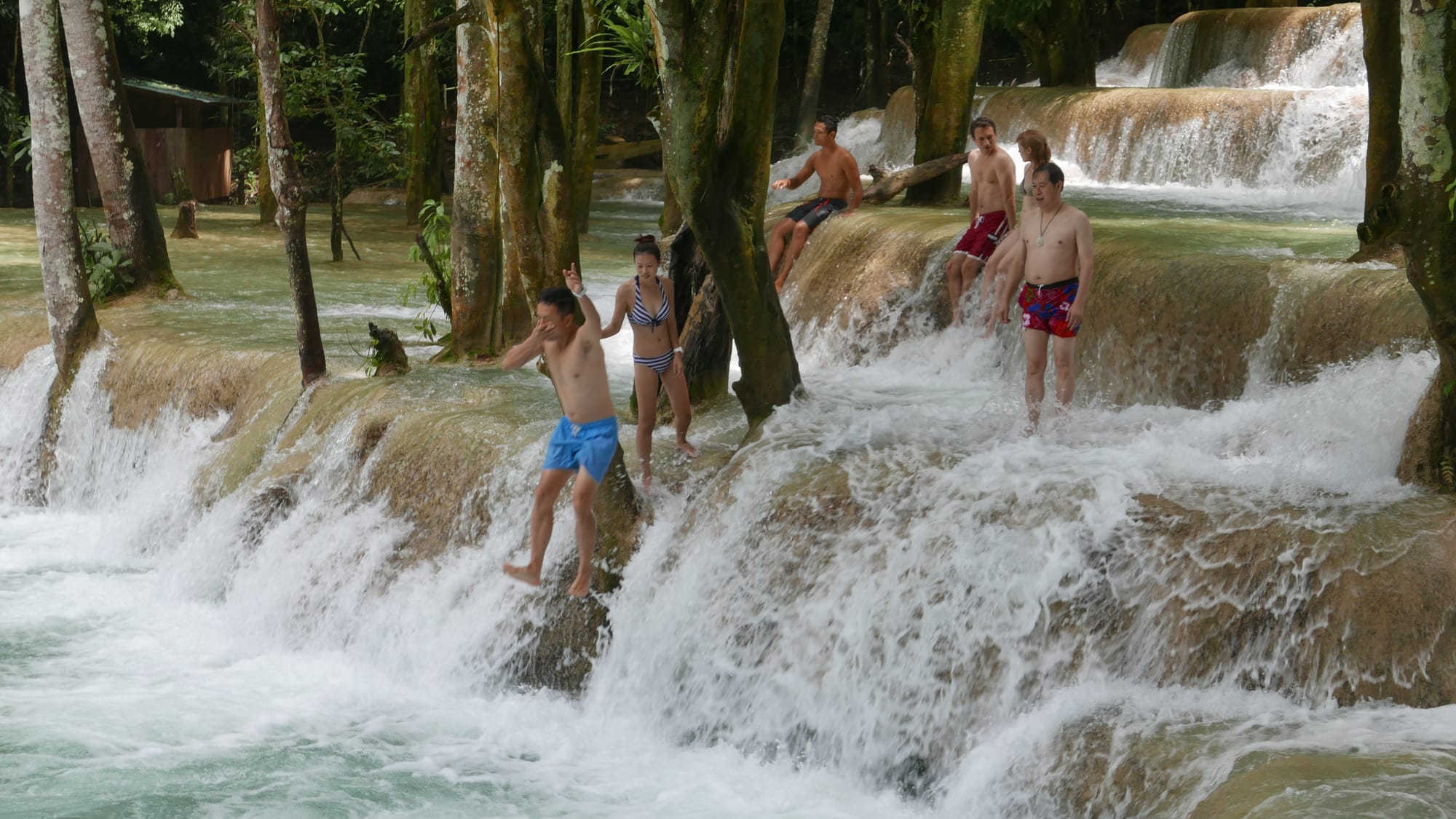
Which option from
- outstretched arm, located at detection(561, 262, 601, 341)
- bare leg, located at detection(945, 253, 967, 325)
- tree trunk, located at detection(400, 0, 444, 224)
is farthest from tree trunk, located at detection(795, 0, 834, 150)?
outstretched arm, located at detection(561, 262, 601, 341)

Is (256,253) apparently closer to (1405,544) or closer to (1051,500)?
(1051,500)

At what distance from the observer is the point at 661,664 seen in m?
7.65

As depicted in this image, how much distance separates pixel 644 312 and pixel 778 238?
4696 mm

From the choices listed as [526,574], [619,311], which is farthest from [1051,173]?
[526,574]

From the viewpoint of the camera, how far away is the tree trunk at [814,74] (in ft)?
79.6

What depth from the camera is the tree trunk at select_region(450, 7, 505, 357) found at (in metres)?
11.3

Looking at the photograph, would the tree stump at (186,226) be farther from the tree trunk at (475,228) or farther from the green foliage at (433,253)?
the tree trunk at (475,228)

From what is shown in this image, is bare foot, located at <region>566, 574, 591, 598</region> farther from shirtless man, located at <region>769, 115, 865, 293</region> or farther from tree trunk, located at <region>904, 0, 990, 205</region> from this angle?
tree trunk, located at <region>904, 0, 990, 205</region>

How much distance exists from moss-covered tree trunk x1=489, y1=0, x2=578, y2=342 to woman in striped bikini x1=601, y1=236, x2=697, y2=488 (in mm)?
2347

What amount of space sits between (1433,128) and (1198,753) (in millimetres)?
2720

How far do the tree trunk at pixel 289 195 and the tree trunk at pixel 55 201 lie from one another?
314 centimetres

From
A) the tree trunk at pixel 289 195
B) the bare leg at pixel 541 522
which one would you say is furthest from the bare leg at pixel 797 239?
the bare leg at pixel 541 522

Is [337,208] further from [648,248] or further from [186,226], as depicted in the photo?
[648,248]

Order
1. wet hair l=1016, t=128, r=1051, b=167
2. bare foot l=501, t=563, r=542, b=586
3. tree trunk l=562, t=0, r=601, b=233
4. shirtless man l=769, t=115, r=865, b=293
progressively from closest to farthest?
1. bare foot l=501, t=563, r=542, b=586
2. wet hair l=1016, t=128, r=1051, b=167
3. shirtless man l=769, t=115, r=865, b=293
4. tree trunk l=562, t=0, r=601, b=233
